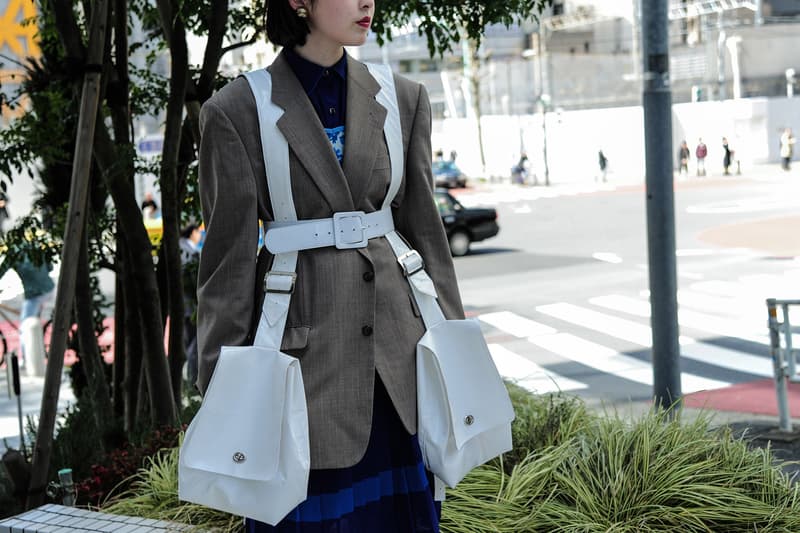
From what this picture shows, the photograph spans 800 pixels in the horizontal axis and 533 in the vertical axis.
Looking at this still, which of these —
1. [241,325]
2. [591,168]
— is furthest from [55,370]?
[591,168]

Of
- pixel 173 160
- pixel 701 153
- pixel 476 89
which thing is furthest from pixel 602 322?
pixel 476 89

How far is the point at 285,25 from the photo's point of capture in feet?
8.80

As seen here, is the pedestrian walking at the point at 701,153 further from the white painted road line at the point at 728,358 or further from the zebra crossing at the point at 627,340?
the white painted road line at the point at 728,358

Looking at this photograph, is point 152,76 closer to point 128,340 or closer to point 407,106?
point 128,340

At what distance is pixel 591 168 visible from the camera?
168 ft

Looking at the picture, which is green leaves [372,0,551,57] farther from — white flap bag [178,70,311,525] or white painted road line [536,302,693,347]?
white painted road line [536,302,693,347]

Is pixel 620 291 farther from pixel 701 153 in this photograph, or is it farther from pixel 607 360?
pixel 701 153

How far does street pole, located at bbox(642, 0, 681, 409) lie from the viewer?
661 centimetres

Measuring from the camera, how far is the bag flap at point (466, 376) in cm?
263

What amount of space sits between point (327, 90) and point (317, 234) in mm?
376

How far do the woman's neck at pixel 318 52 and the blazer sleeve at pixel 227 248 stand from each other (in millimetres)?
268

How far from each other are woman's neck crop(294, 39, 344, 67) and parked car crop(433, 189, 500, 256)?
18508 millimetres

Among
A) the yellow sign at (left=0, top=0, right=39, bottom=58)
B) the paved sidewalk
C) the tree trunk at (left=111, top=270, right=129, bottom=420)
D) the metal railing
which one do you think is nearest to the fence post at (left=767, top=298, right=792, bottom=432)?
the metal railing

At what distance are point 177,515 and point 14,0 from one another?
76.5ft
